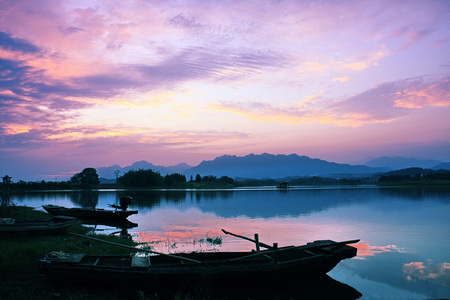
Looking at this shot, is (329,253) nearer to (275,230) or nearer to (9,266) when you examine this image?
(9,266)

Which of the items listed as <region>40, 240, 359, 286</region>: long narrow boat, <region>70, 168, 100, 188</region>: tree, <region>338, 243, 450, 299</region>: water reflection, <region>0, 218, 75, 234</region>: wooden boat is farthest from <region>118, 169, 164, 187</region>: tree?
<region>40, 240, 359, 286</region>: long narrow boat

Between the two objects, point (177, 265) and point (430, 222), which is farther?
point (430, 222)

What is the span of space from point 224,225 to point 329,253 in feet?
60.0

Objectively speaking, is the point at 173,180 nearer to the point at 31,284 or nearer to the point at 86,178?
the point at 86,178

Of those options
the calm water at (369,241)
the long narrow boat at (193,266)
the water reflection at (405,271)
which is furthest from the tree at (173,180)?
the long narrow boat at (193,266)

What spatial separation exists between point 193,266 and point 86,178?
147652mm

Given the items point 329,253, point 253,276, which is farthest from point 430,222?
point 253,276

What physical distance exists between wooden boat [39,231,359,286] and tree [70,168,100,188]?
143 metres

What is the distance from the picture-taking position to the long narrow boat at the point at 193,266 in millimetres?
10336

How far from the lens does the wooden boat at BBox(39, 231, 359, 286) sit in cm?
1034

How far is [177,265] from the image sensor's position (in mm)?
11398

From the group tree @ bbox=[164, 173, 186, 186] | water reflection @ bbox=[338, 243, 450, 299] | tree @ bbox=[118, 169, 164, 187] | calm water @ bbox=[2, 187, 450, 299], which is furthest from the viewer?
tree @ bbox=[164, 173, 186, 186]

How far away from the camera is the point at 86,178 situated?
477 ft

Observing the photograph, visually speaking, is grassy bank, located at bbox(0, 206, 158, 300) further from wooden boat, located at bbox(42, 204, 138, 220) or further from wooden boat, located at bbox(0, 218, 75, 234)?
wooden boat, located at bbox(42, 204, 138, 220)
